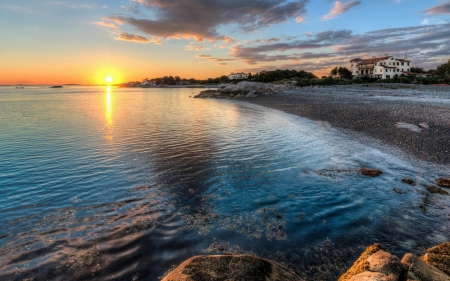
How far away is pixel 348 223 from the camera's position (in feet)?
24.3

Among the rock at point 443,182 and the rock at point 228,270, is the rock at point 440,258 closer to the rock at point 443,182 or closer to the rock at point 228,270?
the rock at point 228,270

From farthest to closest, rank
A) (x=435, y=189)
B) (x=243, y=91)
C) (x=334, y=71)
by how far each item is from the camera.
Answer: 1. (x=334, y=71)
2. (x=243, y=91)
3. (x=435, y=189)

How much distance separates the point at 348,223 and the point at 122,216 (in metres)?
6.68

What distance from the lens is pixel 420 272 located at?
344cm

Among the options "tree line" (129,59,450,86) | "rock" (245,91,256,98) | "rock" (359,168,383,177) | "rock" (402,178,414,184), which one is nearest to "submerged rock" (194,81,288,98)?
"rock" (245,91,256,98)

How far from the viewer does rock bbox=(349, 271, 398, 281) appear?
10.9ft

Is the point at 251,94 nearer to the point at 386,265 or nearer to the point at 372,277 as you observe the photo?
the point at 386,265

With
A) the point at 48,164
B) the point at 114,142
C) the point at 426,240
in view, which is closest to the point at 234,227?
the point at 426,240

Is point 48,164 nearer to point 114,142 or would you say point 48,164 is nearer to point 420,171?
point 114,142

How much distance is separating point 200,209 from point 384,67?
435ft

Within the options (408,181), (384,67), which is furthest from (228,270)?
(384,67)

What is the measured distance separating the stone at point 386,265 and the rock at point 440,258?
923 mm

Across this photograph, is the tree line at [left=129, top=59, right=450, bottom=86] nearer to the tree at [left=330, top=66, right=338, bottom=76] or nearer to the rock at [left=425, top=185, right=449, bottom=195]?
the tree at [left=330, top=66, right=338, bottom=76]

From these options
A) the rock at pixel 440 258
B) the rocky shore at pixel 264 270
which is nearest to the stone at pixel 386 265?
the rocky shore at pixel 264 270
